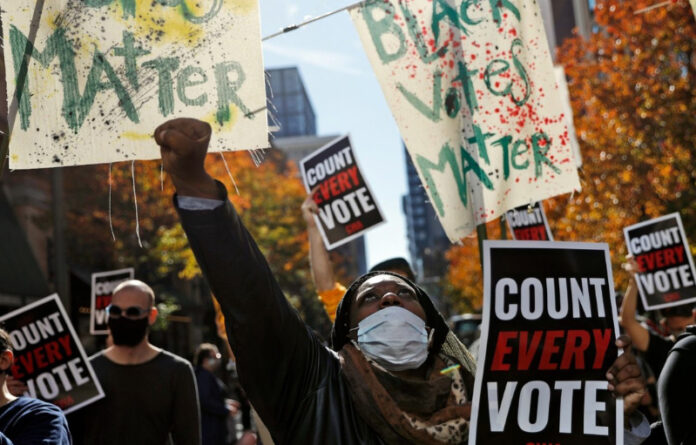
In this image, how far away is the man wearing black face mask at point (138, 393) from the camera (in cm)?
410

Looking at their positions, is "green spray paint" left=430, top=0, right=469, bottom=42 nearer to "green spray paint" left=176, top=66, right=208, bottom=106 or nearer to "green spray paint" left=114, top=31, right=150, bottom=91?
"green spray paint" left=176, top=66, right=208, bottom=106

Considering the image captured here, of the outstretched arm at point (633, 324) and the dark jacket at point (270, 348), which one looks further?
the outstretched arm at point (633, 324)

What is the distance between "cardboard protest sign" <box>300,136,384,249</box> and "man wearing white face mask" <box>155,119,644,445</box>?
3350 millimetres

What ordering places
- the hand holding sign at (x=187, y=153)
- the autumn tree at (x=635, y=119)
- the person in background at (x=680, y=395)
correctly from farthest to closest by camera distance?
the autumn tree at (x=635, y=119)
the person in background at (x=680, y=395)
the hand holding sign at (x=187, y=153)

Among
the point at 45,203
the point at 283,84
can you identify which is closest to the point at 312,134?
the point at 283,84

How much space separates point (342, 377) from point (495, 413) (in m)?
0.49

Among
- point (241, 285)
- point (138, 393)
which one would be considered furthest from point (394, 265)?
point (241, 285)

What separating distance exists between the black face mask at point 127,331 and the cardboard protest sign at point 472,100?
1.62 m

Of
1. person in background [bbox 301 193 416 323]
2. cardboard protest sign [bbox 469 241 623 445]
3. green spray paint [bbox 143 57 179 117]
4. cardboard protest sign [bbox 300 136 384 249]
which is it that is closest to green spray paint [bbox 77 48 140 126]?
green spray paint [bbox 143 57 179 117]

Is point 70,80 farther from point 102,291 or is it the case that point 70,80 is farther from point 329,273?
point 102,291

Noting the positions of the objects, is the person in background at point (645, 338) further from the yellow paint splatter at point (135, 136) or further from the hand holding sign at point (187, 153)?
the hand holding sign at point (187, 153)

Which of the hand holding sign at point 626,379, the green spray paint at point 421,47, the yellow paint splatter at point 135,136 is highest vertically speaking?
the green spray paint at point 421,47

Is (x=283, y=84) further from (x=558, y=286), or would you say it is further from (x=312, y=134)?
(x=558, y=286)

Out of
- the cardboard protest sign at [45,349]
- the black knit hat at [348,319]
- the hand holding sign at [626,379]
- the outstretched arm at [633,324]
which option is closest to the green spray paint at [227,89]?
the black knit hat at [348,319]
